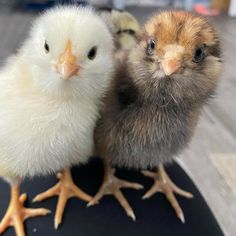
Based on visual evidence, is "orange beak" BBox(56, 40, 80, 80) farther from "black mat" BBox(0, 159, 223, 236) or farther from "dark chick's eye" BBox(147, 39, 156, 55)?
"black mat" BBox(0, 159, 223, 236)

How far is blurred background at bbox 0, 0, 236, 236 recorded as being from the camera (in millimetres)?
933

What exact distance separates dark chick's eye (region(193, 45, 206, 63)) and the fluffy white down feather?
0.09m

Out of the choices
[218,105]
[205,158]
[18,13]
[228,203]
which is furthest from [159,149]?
[18,13]

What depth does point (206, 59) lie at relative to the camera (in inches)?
16.8

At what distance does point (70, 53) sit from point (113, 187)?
0.21 meters

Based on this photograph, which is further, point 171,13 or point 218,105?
point 218,105

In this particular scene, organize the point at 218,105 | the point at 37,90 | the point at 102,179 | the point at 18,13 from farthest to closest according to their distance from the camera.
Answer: the point at 18,13 → the point at 218,105 → the point at 102,179 → the point at 37,90

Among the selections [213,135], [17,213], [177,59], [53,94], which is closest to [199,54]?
[177,59]

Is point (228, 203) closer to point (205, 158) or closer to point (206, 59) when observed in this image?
point (205, 158)

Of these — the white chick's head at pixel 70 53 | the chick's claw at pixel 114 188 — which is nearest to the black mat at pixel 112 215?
the chick's claw at pixel 114 188

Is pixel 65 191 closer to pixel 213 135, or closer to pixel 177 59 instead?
pixel 177 59

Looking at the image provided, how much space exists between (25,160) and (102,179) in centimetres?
14

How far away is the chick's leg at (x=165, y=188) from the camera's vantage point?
522mm

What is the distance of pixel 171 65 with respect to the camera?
0.39 metres
